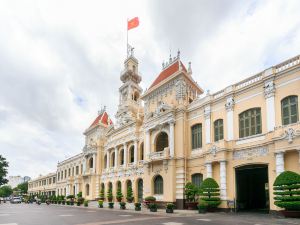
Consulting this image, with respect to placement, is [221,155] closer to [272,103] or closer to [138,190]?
[272,103]

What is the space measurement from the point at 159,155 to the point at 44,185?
65803 millimetres

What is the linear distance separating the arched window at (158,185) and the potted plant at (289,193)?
13.8 m

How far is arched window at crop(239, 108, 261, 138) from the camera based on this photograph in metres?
22.7

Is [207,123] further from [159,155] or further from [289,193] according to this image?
[289,193]

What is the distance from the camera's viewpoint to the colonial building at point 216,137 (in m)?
20.7

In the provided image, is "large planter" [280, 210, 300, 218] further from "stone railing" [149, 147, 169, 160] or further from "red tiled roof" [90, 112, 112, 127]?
"red tiled roof" [90, 112, 112, 127]

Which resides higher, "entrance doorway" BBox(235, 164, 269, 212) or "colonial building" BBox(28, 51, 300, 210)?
"colonial building" BBox(28, 51, 300, 210)

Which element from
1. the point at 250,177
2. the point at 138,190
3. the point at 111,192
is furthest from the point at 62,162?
the point at 250,177

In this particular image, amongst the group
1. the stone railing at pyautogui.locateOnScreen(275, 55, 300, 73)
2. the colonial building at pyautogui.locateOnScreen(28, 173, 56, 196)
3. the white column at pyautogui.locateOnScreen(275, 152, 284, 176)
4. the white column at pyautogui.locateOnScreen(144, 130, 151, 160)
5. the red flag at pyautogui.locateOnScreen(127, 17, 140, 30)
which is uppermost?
the red flag at pyautogui.locateOnScreen(127, 17, 140, 30)

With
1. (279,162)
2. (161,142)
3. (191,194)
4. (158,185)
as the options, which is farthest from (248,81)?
(158,185)

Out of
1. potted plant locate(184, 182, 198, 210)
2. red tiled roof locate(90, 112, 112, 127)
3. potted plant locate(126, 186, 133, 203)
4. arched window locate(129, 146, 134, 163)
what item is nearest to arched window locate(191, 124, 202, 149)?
potted plant locate(184, 182, 198, 210)

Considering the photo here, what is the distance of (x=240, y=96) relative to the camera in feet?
79.8

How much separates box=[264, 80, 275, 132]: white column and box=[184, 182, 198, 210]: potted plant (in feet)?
28.2

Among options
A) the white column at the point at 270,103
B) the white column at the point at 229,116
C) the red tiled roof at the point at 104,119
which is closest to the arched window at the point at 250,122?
the white column at the point at 229,116
